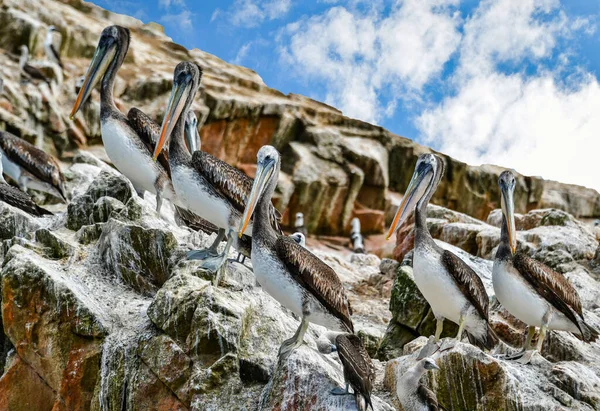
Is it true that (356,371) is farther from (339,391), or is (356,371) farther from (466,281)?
(466,281)

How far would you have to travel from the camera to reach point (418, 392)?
4.59 metres

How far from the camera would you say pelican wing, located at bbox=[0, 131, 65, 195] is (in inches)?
376

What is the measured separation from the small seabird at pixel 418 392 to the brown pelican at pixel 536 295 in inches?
60.1

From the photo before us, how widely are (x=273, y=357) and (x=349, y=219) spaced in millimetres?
20223

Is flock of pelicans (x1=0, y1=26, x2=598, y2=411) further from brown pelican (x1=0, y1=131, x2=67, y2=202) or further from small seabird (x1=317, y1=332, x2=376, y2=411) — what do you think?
brown pelican (x1=0, y1=131, x2=67, y2=202)

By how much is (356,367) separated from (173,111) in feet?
11.6

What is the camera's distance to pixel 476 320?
564cm

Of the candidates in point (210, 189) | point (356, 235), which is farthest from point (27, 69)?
point (210, 189)

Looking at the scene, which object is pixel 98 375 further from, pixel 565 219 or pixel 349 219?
pixel 349 219

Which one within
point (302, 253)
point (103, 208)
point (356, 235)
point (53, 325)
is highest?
point (356, 235)

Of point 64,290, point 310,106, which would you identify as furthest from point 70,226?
point 310,106

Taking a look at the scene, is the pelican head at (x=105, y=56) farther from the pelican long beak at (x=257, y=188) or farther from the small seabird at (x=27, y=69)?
the small seabird at (x=27, y=69)

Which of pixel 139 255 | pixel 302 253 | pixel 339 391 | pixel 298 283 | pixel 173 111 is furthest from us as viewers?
pixel 173 111

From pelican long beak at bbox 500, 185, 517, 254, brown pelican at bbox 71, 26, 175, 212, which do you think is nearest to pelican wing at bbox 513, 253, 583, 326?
pelican long beak at bbox 500, 185, 517, 254
